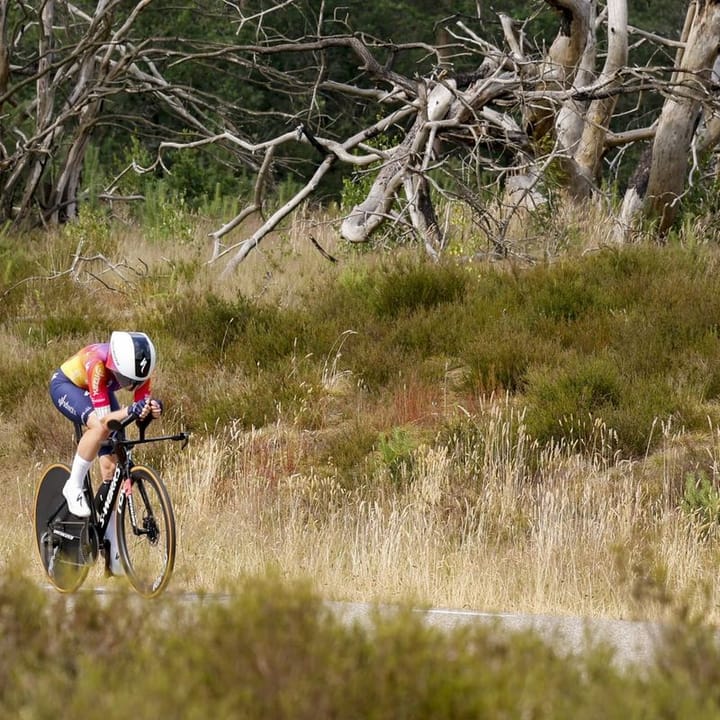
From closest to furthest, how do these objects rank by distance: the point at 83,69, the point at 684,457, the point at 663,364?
the point at 684,457 → the point at 663,364 → the point at 83,69

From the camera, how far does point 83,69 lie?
709 inches

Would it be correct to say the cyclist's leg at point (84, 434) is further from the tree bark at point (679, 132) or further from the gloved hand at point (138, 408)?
the tree bark at point (679, 132)

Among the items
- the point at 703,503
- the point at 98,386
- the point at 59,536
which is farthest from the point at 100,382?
the point at 703,503

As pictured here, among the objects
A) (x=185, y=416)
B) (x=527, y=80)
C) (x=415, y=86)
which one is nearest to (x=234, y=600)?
(x=185, y=416)

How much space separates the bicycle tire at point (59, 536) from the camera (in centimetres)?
745

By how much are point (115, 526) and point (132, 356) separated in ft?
3.00

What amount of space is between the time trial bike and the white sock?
0.10m

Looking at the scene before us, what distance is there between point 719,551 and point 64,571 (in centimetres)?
384

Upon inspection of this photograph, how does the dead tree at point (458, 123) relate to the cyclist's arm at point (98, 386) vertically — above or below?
above

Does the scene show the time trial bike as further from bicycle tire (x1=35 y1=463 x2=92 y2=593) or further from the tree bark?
the tree bark

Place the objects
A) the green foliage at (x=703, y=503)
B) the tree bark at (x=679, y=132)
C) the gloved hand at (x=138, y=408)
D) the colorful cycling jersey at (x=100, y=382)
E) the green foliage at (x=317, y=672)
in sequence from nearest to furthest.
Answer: the green foliage at (x=317, y=672) < the gloved hand at (x=138, y=408) < the colorful cycling jersey at (x=100, y=382) < the green foliage at (x=703, y=503) < the tree bark at (x=679, y=132)

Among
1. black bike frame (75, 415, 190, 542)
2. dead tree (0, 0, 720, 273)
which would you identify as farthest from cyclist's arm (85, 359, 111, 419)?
dead tree (0, 0, 720, 273)

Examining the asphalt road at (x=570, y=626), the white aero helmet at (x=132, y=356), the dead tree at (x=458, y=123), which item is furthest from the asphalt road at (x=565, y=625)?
the dead tree at (x=458, y=123)

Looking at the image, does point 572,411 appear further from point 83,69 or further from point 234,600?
point 83,69
